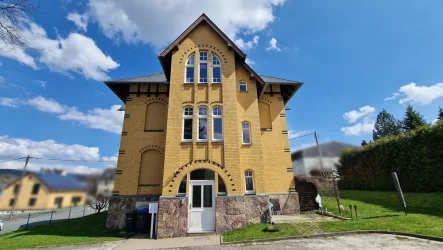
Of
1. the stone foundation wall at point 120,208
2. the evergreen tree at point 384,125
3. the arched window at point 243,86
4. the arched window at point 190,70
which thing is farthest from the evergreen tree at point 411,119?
the stone foundation wall at point 120,208

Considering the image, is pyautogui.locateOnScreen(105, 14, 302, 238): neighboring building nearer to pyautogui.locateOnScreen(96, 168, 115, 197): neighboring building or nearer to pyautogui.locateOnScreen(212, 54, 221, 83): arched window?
pyautogui.locateOnScreen(212, 54, 221, 83): arched window

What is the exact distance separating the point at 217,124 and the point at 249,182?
14.2ft

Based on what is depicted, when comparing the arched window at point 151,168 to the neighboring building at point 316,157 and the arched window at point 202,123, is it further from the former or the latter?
the neighboring building at point 316,157

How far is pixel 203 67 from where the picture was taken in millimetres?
15125

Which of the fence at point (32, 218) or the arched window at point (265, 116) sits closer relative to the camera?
the fence at point (32, 218)

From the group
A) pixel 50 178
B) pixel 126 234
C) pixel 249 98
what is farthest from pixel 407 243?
pixel 126 234

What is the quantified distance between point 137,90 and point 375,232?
683 inches

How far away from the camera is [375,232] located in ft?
30.2

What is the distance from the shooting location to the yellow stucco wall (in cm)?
1277

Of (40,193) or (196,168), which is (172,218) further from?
(40,193)

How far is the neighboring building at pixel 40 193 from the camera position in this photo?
5008 millimetres

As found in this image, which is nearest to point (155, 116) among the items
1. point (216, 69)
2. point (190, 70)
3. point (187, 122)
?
point (187, 122)

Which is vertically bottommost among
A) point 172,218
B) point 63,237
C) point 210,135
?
point 63,237

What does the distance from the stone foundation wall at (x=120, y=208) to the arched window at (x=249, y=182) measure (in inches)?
249
